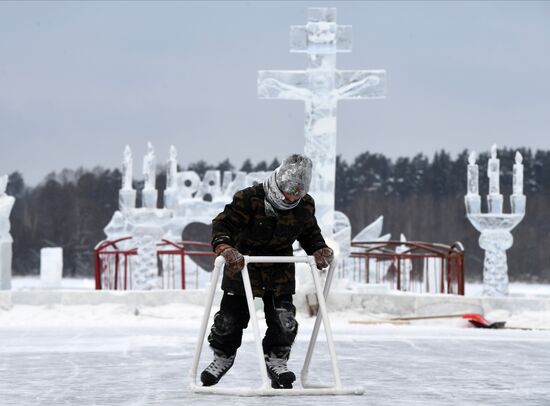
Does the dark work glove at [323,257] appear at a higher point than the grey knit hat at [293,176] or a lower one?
lower

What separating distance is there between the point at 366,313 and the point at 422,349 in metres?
4.73

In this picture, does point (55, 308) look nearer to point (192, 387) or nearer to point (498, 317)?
point (498, 317)

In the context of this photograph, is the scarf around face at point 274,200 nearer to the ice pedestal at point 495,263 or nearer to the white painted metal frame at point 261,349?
the white painted metal frame at point 261,349

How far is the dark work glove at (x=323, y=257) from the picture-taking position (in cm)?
616

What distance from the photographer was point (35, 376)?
7516 mm

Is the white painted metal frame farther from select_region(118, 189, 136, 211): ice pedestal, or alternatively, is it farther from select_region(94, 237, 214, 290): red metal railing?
select_region(118, 189, 136, 211): ice pedestal

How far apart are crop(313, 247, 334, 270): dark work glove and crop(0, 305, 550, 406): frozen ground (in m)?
0.74

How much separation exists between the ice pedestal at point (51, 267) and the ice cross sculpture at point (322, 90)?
7486 millimetres

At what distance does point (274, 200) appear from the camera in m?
6.13

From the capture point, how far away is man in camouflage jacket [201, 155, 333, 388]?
610 centimetres

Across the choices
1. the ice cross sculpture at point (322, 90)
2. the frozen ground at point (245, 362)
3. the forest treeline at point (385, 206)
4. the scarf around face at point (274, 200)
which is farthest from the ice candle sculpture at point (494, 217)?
the forest treeline at point (385, 206)

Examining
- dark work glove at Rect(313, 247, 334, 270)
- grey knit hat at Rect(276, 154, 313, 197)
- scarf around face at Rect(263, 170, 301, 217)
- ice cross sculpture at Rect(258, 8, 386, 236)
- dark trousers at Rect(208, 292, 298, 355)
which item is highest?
ice cross sculpture at Rect(258, 8, 386, 236)

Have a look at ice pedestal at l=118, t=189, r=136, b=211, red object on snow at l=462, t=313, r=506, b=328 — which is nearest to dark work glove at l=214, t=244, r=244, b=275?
red object on snow at l=462, t=313, r=506, b=328

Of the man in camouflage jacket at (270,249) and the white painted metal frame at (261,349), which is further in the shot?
the man in camouflage jacket at (270,249)
